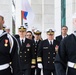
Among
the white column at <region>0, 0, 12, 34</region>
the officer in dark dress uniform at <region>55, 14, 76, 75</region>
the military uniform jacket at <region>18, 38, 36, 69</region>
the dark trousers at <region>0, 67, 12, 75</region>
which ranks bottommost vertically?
the military uniform jacket at <region>18, 38, 36, 69</region>

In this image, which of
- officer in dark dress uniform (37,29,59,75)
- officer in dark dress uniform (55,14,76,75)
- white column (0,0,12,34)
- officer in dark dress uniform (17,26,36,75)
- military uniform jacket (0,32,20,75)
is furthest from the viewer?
white column (0,0,12,34)

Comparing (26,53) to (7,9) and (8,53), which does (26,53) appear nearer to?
(8,53)

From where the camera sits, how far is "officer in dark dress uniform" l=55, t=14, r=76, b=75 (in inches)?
267

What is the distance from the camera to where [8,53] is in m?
7.02

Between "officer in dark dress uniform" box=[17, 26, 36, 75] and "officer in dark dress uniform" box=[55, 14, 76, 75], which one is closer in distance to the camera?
"officer in dark dress uniform" box=[55, 14, 76, 75]

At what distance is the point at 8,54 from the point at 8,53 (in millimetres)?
17

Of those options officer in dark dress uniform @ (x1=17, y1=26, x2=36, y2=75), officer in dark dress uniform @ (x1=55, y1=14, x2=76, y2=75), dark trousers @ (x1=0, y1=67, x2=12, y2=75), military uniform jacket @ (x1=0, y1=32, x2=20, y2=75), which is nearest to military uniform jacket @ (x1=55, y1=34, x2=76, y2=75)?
officer in dark dress uniform @ (x1=55, y1=14, x2=76, y2=75)

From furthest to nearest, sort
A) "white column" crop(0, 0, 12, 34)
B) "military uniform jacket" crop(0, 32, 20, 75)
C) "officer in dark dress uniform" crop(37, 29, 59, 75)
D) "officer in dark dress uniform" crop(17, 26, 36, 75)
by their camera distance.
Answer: "white column" crop(0, 0, 12, 34)
"officer in dark dress uniform" crop(17, 26, 36, 75)
"officer in dark dress uniform" crop(37, 29, 59, 75)
"military uniform jacket" crop(0, 32, 20, 75)

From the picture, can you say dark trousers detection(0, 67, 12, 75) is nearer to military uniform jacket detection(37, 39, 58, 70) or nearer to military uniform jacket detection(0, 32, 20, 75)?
military uniform jacket detection(0, 32, 20, 75)

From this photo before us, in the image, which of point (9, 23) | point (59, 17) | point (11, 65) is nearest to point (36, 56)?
point (11, 65)

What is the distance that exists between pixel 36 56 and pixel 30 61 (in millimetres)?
314

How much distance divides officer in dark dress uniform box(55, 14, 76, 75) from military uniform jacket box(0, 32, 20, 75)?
2.23ft

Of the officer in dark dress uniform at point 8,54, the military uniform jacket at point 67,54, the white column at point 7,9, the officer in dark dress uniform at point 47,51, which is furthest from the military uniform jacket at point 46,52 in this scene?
the white column at point 7,9

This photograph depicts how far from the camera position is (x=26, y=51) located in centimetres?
1315
